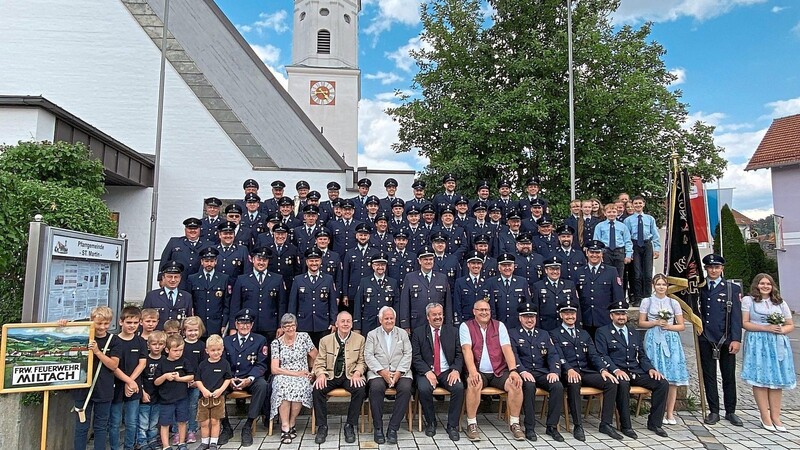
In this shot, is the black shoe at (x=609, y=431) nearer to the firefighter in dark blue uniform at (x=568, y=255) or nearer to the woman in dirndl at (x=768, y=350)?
the woman in dirndl at (x=768, y=350)

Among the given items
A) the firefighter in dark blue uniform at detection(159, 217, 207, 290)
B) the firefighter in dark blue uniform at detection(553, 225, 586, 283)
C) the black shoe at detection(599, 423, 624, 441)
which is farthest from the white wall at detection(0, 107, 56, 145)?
the black shoe at detection(599, 423, 624, 441)

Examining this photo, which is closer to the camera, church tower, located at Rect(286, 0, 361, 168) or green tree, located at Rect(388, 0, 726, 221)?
green tree, located at Rect(388, 0, 726, 221)

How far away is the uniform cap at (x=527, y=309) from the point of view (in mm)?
6180

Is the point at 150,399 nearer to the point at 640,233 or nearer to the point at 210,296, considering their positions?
the point at 210,296

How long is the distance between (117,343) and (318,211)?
4016mm

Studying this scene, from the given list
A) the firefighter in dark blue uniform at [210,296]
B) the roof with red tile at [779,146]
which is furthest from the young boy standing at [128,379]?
the roof with red tile at [779,146]

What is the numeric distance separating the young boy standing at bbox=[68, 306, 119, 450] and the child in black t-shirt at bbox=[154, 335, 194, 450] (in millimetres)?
434

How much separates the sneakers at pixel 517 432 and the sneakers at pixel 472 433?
39 cm

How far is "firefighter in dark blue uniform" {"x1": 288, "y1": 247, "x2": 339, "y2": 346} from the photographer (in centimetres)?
645

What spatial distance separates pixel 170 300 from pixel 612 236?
6.47m

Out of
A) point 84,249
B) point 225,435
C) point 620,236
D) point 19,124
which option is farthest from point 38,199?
point 620,236

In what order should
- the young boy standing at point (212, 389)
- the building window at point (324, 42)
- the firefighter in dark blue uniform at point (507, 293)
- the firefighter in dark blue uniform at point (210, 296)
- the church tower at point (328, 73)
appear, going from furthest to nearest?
1. the building window at point (324, 42)
2. the church tower at point (328, 73)
3. the firefighter in dark blue uniform at point (507, 293)
4. the firefighter in dark blue uniform at point (210, 296)
5. the young boy standing at point (212, 389)

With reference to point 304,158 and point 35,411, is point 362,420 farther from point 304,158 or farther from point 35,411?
point 304,158

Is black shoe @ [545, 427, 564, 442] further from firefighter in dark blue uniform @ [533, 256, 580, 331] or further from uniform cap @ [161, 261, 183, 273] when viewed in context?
uniform cap @ [161, 261, 183, 273]
